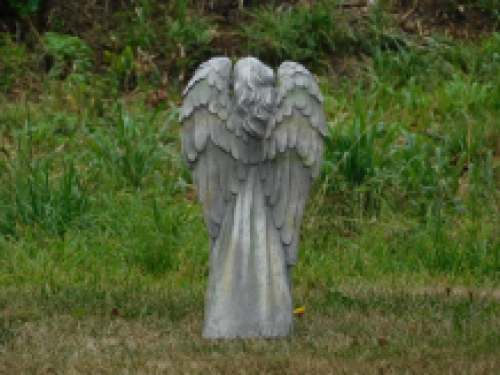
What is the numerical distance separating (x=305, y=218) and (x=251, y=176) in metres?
2.98

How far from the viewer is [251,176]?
502 centimetres

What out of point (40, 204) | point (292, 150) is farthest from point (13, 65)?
point (292, 150)

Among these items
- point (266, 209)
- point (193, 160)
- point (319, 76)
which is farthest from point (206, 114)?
point (319, 76)

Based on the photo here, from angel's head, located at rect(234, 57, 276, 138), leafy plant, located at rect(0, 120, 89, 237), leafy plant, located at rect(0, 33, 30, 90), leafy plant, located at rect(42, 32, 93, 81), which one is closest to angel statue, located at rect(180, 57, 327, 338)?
angel's head, located at rect(234, 57, 276, 138)

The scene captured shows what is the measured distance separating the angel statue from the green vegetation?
0.74 feet

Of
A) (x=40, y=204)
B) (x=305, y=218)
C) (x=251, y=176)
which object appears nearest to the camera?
(x=251, y=176)

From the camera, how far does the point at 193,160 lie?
500 centimetres

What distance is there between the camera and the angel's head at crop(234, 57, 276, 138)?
488cm

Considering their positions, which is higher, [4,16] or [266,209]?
[4,16]

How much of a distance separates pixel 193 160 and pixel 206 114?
0.26 metres

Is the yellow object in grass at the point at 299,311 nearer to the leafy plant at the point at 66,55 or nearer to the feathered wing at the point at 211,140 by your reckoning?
the feathered wing at the point at 211,140

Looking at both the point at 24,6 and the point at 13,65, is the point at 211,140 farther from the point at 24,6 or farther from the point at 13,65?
the point at 24,6

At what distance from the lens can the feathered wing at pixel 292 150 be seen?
493 cm

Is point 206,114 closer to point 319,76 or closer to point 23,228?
point 23,228
